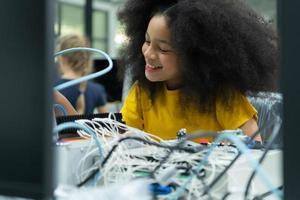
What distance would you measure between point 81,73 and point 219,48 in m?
1.51

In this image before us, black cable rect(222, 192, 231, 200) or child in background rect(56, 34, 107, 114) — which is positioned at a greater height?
child in background rect(56, 34, 107, 114)

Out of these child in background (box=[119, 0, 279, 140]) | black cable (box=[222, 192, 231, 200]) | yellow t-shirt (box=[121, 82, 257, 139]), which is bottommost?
→ black cable (box=[222, 192, 231, 200])

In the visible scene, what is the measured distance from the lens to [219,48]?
0.97m

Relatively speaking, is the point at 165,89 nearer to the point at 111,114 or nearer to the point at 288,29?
the point at 111,114

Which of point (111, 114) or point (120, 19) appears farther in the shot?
point (120, 19)

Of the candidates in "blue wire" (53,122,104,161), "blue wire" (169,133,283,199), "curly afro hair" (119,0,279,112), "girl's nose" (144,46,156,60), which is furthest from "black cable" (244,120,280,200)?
"girl's nose" (144,46,156,60)

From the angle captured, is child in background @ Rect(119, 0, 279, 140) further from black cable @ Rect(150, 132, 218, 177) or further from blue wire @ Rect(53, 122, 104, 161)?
black cable @ Rect(150, 132, 218, 177)

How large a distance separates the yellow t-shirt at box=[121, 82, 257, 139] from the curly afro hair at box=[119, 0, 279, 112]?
0.03m

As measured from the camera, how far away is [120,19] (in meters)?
1.26

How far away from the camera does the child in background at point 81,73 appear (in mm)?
2158

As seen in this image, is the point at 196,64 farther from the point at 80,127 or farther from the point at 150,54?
the point at 80,127

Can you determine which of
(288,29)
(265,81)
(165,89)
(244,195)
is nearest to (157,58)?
(165,89)

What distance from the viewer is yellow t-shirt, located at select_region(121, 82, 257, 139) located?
1.07 m

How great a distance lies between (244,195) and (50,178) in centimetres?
23
